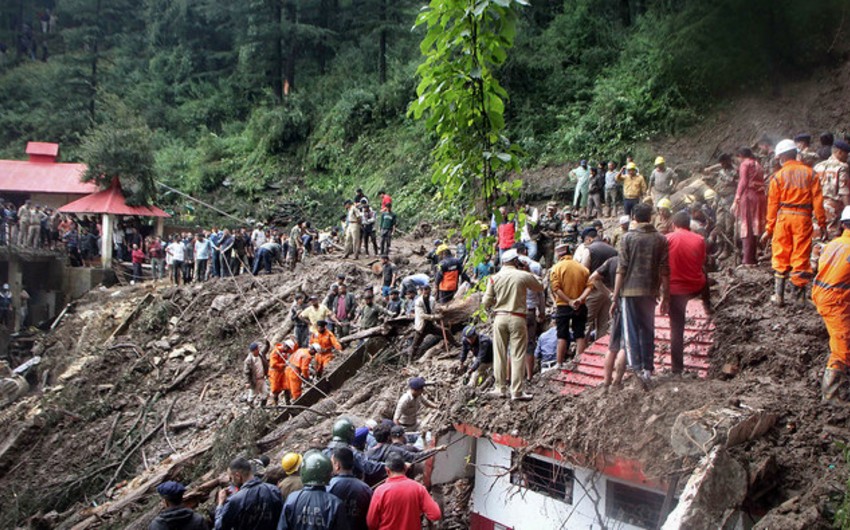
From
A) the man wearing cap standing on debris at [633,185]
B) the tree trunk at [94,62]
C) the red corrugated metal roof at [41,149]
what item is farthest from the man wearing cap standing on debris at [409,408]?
the tree trunk at [94,62]

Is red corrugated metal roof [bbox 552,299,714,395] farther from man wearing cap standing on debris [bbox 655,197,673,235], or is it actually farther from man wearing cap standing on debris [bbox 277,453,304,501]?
man wearing cap standing on debris [bbox 277,453,304,501]

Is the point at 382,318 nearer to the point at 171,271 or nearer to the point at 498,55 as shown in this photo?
the point at 498,55

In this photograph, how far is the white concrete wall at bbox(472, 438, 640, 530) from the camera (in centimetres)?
694

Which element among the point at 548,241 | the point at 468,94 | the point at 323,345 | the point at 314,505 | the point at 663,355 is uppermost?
the point at 468,94

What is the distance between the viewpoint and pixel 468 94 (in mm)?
7453

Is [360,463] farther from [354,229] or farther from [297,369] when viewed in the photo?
[354,229]

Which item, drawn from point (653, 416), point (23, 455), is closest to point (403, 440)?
point (653, 416)

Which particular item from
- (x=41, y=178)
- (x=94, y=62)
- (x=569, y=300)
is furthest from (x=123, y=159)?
(x=94, y=62)

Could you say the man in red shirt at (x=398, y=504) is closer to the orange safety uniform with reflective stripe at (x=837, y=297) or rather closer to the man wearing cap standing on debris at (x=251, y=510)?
the man wearing cap standing on debris at (x=251, y=510)

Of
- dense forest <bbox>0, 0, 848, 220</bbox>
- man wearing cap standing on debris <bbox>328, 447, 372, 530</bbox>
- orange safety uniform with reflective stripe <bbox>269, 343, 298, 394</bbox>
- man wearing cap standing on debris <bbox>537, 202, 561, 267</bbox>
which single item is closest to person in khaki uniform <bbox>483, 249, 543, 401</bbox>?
man wearing cap standing on debris <bbox>328, 447, 372, 530</bbox>

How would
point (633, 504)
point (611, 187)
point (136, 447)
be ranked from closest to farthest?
point (633, 504) → point (136, 447) → point (611, 187)

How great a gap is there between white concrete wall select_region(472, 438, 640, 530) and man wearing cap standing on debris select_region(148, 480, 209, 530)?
9.56 ft

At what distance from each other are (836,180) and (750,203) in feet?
3.75

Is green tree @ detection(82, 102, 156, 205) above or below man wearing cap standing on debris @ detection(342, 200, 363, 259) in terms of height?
above
